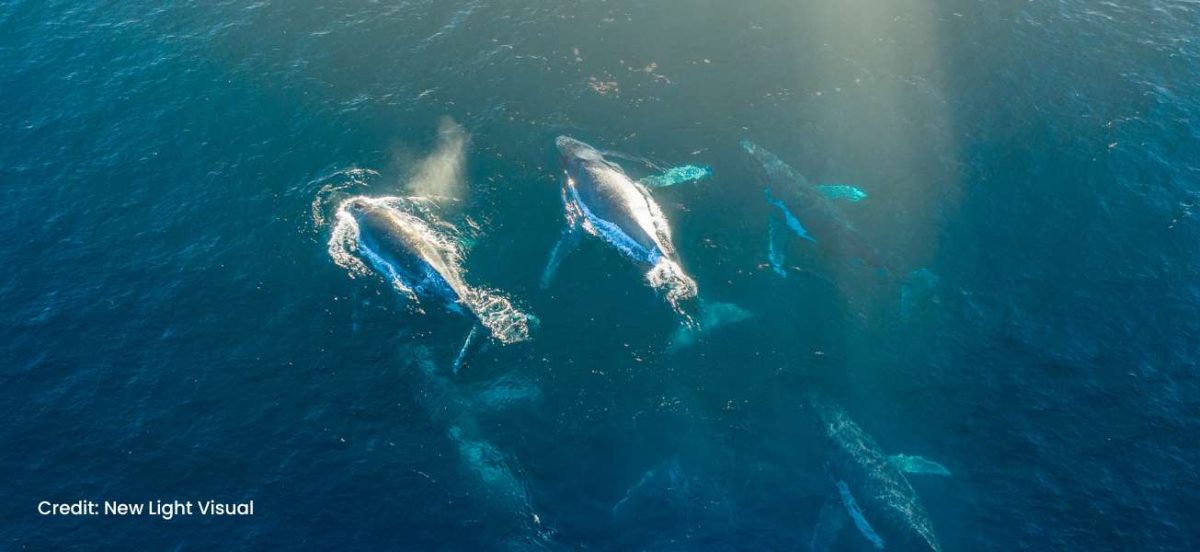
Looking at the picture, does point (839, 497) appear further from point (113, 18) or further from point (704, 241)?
point (113, 18)

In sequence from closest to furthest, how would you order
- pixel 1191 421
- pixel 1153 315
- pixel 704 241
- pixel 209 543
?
pixel 209 543 → pixel 1191 421 → pixel 1153 315 → pixel 704 241

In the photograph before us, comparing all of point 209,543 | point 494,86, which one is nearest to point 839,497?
point 209,543

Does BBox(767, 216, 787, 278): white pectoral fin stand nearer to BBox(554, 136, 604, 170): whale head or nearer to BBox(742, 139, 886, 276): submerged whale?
→ BBox(742, 139, 886, 276): submerged whale

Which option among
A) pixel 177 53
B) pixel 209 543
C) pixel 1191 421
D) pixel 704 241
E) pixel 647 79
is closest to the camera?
pixel 209 543

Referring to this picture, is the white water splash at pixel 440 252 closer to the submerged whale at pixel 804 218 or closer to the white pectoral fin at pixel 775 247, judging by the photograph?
the white pectoral fin at pixel 775 247

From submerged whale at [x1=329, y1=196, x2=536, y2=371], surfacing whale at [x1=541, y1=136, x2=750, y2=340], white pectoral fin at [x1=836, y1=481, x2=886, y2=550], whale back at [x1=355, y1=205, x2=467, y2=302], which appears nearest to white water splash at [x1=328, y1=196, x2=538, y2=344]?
submerged whale at [x1=329, y1=196, x2=536, y2=371]

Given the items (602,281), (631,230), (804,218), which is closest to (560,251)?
(602,281)

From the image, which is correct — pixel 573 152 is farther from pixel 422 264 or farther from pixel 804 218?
pixel 804 218
